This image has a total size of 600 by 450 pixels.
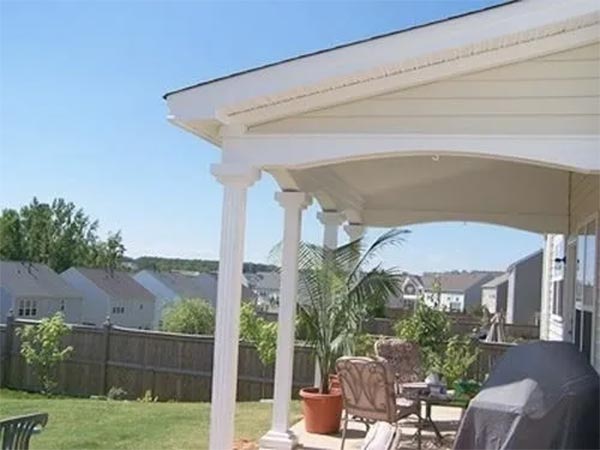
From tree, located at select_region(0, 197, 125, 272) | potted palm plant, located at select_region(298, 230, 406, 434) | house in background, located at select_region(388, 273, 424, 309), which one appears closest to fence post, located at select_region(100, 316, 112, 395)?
house in background, located at select_region(388, 273, 424, 309)

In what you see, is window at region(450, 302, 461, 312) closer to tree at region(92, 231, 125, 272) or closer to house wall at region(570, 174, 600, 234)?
house wall at region(570, 174, 600, 234)

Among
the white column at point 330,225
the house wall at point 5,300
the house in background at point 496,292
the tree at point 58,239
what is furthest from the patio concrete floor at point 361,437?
the tree at point 58,239

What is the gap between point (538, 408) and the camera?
3822mm

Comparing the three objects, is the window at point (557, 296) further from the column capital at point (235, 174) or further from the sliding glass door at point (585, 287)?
the column capital at point (235, 174)

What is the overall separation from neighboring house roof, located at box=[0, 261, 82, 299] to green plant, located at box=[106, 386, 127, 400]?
1667 cm

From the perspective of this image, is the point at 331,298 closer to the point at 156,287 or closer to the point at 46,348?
the point at 46,348

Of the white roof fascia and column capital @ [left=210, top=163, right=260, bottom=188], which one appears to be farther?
column capital @ [left=210, top=163, right=260, bottom=188]

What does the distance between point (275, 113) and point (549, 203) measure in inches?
233

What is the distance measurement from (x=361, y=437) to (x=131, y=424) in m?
3.33

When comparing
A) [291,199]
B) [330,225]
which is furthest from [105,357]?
[291,199]

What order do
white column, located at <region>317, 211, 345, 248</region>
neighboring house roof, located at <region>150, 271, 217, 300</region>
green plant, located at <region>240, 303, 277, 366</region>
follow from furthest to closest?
neighboring house roof, located at <region>150, 271, 217, 300</region>, green plant, located at <region>240, 303, 277, 366</region>, white column, located at <region>317, 211, 345, 248</region>

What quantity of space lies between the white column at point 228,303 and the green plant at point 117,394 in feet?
35.8

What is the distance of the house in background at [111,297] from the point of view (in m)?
38.0

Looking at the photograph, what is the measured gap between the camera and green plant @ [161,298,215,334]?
87.2 ft
